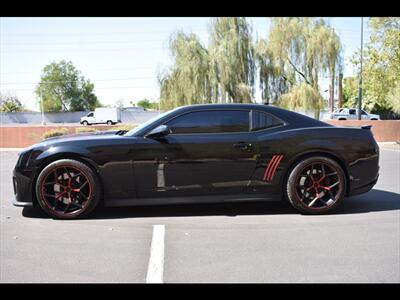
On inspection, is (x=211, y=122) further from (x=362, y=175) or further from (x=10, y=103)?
(x=10, y=103)

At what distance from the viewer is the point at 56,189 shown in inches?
192

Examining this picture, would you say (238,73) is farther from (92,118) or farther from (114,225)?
(92,118)

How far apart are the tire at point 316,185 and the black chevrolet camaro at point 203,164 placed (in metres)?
0.01

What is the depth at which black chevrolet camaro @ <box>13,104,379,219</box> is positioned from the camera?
4.84 metres

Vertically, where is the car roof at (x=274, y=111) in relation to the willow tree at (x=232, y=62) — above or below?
below

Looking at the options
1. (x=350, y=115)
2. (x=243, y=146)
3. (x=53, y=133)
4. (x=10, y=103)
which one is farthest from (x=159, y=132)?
(x=10, y=103)

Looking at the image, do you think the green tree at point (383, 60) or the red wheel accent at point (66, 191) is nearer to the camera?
the red wheel accent at point (66, 191)

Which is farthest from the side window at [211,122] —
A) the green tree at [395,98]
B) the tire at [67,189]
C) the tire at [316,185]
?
the green tree at [395,98]

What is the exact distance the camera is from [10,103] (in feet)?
225

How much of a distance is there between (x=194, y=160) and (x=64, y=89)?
78.0 meters

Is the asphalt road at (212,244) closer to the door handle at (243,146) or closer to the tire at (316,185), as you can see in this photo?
the tire at (316,185)

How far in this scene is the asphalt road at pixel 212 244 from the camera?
3182 mm

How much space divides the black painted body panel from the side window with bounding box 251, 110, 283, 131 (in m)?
0.07

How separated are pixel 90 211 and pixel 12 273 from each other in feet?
5.46
